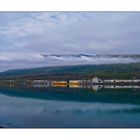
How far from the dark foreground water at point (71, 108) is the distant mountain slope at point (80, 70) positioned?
13 centimetres

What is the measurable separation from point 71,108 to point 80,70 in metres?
0.28

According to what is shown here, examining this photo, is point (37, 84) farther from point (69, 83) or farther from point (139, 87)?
point (139, 87)

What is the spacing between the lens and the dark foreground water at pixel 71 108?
12.2 feet

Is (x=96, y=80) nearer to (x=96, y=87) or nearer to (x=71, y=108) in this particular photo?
(x=96, y=87)

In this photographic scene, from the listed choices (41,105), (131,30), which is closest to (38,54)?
(41,105)

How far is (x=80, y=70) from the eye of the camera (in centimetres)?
377

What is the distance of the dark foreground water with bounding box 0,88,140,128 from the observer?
3.71 m

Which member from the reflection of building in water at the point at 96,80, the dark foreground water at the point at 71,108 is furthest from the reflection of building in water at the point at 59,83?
the reflection of building in water at the point at 96,80

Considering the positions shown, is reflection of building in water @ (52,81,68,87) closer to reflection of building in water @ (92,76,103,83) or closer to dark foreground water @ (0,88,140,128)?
dark foreground water @ (0,88,140,128)

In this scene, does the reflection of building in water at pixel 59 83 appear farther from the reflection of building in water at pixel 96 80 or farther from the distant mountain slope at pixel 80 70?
the reflection of building in water at pixel 96 80

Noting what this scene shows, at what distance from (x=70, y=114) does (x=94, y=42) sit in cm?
53

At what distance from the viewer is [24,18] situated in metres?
3.76

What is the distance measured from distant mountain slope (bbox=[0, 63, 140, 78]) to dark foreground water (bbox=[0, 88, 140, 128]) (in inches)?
5.0

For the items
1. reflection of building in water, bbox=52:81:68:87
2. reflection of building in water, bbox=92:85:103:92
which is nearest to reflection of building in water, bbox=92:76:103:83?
reflection of building in water, bbox=92:85:103:92
